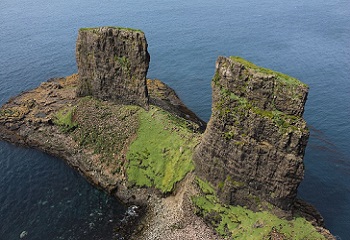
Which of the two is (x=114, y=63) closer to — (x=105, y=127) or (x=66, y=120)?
(x=105, y=127)

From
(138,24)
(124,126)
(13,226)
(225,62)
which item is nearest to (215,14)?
(138,24)

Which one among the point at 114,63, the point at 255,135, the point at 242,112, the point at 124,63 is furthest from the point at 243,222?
the point at 114,63

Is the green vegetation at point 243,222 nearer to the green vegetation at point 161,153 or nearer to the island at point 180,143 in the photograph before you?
the island at point 180,143

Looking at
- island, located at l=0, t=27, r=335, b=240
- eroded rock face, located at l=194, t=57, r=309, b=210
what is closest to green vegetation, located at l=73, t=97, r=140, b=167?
island, located at l=0, t=27, r=335, b=240

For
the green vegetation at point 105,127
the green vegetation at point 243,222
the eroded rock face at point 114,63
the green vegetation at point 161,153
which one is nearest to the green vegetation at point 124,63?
the eroded rock face at point 114,63

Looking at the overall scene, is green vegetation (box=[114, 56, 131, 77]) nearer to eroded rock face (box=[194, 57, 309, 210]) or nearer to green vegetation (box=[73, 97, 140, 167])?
green vegetation (box=[73, 97, 140, 167])

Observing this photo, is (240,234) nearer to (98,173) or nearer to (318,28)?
(98,173)
